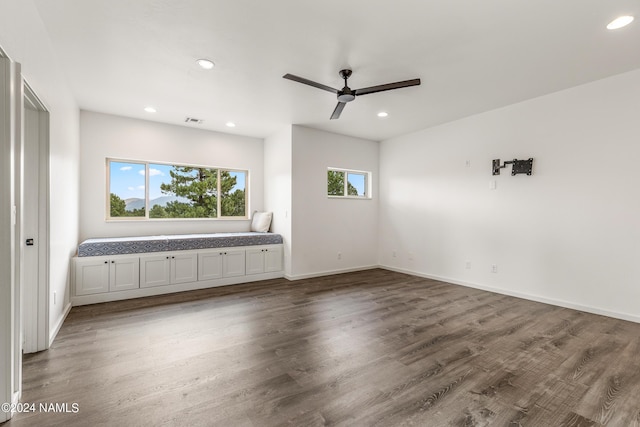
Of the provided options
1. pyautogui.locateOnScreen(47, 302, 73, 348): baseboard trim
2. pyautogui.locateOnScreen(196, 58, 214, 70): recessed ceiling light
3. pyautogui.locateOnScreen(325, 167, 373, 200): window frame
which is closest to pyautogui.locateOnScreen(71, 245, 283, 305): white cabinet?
pyautogui.locateOnScreen(47, 302, 73, 348): baseboard trim

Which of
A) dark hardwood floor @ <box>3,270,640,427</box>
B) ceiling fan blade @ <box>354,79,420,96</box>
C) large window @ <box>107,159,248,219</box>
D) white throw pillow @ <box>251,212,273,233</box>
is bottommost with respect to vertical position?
dark hardwood floor @ <box>3,270,640,427</box>

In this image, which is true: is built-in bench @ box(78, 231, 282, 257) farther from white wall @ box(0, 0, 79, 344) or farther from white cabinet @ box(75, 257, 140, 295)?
white wall @ box(0, 0, 79, 344)

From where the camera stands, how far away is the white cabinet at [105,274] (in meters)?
3.77

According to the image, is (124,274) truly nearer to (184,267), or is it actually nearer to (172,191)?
(184,267)

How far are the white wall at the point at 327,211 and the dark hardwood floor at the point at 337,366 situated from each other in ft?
5.71

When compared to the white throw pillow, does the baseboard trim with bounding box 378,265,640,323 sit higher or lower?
lower

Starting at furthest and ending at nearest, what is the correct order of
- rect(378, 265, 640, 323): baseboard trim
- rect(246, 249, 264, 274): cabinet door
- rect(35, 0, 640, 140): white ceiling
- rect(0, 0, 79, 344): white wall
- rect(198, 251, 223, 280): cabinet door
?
rect(246, 249, 264, 274): cabinet door → rect(198, 251, 223, 280): cabinet door → rect(378, 265, 640, 323): baseboard trim → rect(35, 0, 640, 140): white ceiling → rect(0, 0, 79, 344): white wall

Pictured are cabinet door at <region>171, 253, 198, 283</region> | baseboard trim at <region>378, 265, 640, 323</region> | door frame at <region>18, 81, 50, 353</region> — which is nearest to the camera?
door frame at <region>18, 81, 50, 353</region>

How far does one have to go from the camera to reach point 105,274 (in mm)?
3908

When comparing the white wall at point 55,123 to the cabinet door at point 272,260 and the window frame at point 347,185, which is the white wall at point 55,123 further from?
the window frame at point 347,185

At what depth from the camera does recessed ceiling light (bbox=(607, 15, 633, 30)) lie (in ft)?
7.69

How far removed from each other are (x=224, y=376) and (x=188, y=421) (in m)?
0.48

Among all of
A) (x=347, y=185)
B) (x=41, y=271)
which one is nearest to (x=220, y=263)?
(x=41, y=271)

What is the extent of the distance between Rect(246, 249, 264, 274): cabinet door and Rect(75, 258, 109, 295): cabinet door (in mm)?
2008
